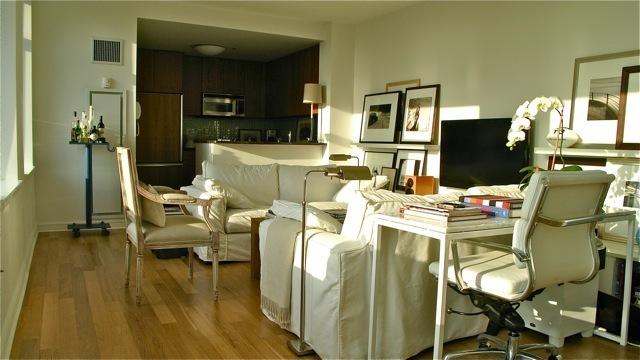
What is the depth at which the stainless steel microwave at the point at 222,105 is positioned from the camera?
903 cm

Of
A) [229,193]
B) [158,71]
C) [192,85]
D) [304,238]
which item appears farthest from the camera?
[192,85]

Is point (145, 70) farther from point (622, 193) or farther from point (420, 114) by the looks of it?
point (622, 193)

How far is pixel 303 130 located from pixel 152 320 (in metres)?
5.76

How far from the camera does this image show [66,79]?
19.5 feet

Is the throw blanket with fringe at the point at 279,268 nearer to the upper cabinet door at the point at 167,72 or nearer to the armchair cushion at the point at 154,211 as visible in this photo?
the armchair cushion at the point at 154,211

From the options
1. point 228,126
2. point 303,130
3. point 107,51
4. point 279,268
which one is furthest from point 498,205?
point 228,126

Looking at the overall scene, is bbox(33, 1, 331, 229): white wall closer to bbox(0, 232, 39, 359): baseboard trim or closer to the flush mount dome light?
the flush mount dome light

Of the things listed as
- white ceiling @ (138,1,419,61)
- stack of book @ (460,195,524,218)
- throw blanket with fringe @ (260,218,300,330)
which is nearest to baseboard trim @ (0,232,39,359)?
throw blanket with fringe @ (260,218,300,330)

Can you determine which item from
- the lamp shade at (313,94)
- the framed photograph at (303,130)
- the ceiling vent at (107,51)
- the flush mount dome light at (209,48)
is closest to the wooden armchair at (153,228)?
the ceiling vent at (107,51)

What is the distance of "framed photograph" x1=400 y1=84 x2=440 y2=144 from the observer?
5.94m

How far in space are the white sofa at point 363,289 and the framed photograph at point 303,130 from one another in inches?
222

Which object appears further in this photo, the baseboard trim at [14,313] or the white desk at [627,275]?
the white desk at [627,275]

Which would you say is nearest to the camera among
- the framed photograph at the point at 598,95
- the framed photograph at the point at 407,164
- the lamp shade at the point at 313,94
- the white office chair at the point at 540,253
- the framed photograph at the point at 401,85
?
the white office chair at the point at 540,253

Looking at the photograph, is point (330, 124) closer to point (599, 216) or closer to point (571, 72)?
point (571, 72)
